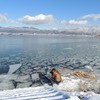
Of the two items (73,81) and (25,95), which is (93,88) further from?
(25,95)

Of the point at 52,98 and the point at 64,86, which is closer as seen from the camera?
the point at 52,98

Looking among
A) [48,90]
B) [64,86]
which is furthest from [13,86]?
[48,90]

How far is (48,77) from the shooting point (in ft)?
30.6

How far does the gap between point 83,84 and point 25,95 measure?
437 centimetres

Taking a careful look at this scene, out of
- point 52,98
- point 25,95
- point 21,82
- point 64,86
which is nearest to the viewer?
point 52,98

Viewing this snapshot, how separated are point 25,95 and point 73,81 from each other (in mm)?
4363

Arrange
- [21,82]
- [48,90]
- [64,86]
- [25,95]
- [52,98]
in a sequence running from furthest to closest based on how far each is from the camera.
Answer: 1. [21,82]
2. [64,86]
3. [48,90]
4. [25,95]
5. [52,98]

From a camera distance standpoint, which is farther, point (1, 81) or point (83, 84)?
point (1, 81)

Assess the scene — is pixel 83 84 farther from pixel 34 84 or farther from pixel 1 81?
pixel 1 81

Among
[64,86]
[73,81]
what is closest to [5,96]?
[64,86]

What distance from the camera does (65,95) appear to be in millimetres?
4668

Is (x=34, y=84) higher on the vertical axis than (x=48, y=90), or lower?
lower

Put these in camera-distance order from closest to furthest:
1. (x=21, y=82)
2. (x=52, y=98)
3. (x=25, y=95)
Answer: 1. (x=52, y=98)
2. (x=25, y=95)
3. (x=21, y=82)

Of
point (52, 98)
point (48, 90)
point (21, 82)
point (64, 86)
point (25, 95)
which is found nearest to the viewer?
point (52, 98)
